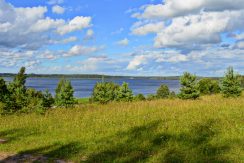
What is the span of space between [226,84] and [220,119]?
71.0 ft

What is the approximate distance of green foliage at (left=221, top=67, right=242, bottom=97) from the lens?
3581 centimetres

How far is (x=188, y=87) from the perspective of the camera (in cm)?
3706

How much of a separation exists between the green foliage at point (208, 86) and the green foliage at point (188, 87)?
24.3 meters

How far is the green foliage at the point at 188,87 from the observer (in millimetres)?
36500

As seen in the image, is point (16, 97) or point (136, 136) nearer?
point (136, 136)

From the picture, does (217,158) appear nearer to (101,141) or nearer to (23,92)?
(101,141)

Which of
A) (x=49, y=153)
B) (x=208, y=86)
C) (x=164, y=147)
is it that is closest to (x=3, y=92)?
(x=49, y=153)

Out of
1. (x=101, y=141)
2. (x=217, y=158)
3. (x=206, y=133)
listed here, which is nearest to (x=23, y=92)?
(x=101, y=141)

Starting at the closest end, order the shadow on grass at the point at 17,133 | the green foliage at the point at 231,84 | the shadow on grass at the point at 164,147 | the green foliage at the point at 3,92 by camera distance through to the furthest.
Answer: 1. the shadow on grass at the point at 164,147
2. the shadow on grass at the point at 17,133
3. the green foliage at the point at 3,92
4. the green foliage at the point at 231,84

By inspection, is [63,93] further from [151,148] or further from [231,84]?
[151,148]

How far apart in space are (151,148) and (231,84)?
26895 mm

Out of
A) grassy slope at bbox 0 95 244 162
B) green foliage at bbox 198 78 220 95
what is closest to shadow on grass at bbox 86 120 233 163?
grassy slope at bbox 0 95 244 162

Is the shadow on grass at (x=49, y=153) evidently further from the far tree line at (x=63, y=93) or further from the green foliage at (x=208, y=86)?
the green foliage at (x=208, y=86)

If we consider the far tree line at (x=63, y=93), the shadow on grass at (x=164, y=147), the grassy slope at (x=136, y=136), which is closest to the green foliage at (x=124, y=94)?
the far tree line at (x=63, y=93)
